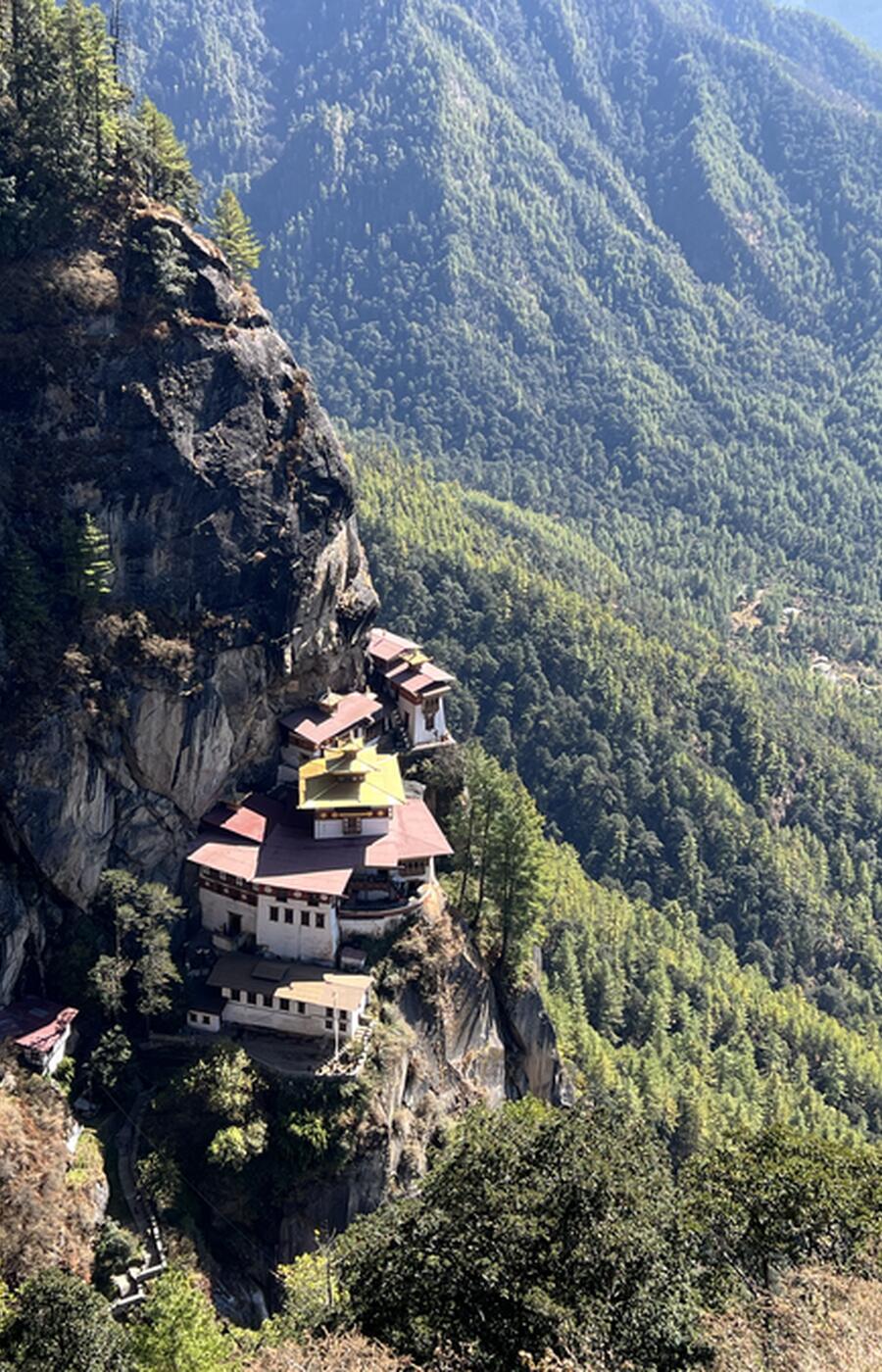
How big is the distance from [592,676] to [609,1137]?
396 feet

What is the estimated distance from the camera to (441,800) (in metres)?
66.2

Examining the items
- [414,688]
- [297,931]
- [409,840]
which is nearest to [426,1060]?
[297,931]

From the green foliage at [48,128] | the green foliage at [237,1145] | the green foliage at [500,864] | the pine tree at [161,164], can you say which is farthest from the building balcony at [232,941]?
the pine tree at [161,164]

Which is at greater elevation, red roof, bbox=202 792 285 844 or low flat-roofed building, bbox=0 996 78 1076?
red roof, bbox=202 792 285 844

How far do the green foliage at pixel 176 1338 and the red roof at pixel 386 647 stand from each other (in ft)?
130

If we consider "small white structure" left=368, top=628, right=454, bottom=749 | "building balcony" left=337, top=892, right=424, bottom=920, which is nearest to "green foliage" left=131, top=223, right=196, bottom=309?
"small white structure" left=368, top=628, right=454, bottom=749

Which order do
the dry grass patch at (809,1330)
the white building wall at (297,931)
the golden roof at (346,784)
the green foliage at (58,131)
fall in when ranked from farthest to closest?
the golden roof at (346,784) → the green foliage at (58,131) → the white building wall at (297,931) → the dry grass patch at (809,1330)

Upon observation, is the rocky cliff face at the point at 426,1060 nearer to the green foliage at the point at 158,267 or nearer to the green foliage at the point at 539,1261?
the green foliage at the point at 539,1261

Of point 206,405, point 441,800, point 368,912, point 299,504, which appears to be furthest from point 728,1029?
point 206,405

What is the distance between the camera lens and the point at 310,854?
55.5m

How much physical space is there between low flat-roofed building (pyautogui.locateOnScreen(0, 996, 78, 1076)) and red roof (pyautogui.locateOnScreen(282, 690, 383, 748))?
18.3 metres

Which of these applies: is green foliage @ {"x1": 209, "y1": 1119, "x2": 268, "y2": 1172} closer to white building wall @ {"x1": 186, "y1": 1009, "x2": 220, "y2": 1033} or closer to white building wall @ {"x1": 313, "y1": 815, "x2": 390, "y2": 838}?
white building wall @ {"x1": 186, "y1": 1009, "x2": 220, "y2": 1033}

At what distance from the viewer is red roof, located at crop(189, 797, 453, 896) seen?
5288 centimetres

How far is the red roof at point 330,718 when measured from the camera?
195 ft
